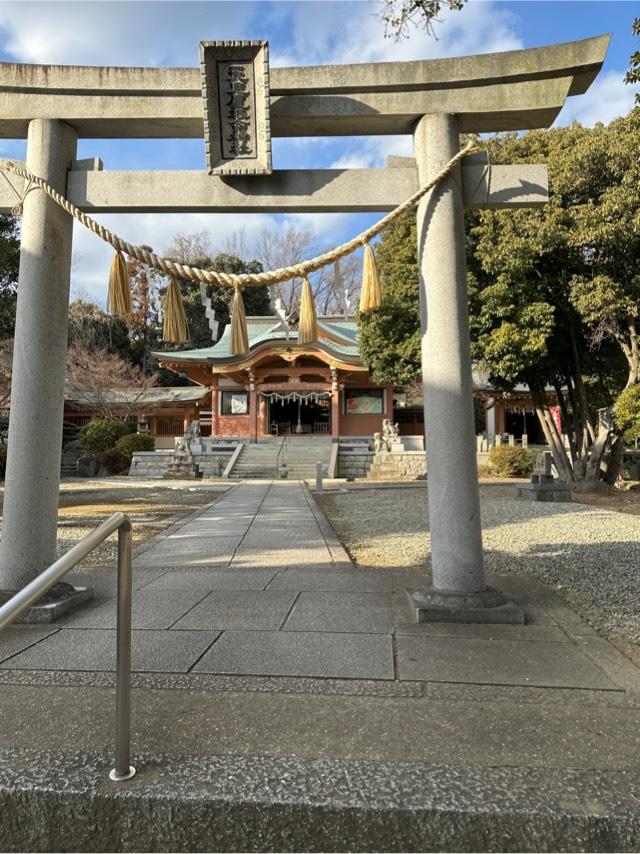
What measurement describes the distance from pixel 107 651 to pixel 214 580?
1620mm

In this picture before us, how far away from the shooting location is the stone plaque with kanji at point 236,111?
3.58 m

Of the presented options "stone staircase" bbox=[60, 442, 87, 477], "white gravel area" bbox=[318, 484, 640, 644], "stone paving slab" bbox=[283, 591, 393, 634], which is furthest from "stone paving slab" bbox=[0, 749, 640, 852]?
"stone staircase" bbox=[60, 442, 87, 477]

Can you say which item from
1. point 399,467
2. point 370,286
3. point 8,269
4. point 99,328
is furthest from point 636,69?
point 99,328

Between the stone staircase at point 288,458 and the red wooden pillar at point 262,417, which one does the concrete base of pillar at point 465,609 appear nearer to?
the stone staircase at point 288,458

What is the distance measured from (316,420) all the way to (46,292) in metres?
25.2

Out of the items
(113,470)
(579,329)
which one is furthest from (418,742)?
(113,470)

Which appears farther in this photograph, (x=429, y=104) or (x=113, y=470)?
(x=113, y=470)

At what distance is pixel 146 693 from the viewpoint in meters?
2.36

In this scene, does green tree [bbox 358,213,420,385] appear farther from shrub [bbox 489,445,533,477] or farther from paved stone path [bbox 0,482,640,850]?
paved stone path [bbox 0,482,640,850]

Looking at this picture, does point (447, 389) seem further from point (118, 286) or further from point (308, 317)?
point (118, 286)

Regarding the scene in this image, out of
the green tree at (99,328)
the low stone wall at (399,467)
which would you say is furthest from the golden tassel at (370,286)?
the green tree at (99,328)

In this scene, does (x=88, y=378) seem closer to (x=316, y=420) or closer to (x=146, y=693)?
(x=316, y=420)

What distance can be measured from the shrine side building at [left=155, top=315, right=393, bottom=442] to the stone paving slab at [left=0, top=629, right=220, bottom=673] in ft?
63.6

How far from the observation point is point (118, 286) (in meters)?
3.98
